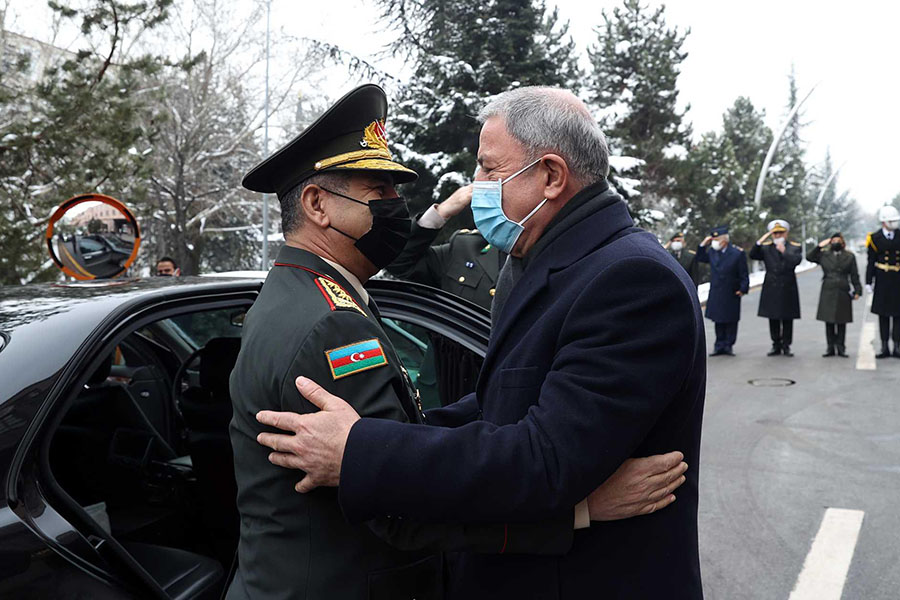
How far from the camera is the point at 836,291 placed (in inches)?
442

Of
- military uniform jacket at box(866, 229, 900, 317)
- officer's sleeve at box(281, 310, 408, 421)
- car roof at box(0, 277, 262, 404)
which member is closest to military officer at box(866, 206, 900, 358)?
military uniform jacket at box(866, 229, 900, 317)

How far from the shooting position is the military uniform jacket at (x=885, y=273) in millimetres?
10672

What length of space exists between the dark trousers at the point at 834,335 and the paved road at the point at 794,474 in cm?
82

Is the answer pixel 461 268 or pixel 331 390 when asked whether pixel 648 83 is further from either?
pixel 331 390

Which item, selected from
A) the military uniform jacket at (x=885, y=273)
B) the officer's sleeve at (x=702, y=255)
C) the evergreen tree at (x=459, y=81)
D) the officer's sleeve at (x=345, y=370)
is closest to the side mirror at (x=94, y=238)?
the officer's sleeve at (x=345, y=370)

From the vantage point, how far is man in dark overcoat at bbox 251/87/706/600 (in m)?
1.45

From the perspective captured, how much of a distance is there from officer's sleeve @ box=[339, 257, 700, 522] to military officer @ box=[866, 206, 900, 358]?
10.8 meters

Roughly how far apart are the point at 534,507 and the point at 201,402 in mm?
2082

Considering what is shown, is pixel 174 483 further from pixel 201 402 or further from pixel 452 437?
pixel 452 437

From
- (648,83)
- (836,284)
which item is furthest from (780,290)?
(648,83)

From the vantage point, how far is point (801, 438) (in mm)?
6707

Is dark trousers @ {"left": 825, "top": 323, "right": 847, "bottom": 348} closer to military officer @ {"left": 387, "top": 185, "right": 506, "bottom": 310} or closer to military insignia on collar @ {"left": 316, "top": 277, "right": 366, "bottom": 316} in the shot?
military officer @ {"left": 387, "top": 185, "right": 506, "bottom": 310}

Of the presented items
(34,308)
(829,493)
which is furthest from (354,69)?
(34,308)

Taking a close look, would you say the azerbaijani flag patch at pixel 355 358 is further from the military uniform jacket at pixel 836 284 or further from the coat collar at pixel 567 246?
the military uniform jacket at pixel 836 284
